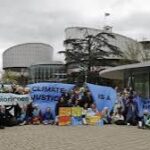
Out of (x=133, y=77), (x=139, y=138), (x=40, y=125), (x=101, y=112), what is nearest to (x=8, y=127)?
(x=40, y=125)

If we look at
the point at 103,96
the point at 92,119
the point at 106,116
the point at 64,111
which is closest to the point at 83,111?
the point at 92,119

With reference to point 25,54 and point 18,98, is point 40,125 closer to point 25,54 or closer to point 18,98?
point 18,98

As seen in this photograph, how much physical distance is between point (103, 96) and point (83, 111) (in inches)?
73.0

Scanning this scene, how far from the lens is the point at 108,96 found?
24.8 meters

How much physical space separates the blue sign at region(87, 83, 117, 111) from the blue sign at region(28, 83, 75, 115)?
1142mm

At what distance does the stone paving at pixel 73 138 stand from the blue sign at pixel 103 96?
305 cm

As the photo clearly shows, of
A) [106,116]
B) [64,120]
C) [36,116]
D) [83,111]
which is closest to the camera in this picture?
[64,120]

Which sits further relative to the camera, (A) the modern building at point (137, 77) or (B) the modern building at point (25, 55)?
(B) the modern building at point (25, 55)

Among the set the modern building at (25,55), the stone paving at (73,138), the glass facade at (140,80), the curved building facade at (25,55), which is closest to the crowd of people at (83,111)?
the stone paving at (73,138)

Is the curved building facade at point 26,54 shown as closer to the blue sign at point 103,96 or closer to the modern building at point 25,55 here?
the modern building at point 25,55

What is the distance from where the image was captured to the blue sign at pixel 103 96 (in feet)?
80.1

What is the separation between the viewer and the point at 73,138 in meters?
16.8

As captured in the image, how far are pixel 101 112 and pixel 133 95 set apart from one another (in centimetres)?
164

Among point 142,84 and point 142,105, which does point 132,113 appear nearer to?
point 142,105
